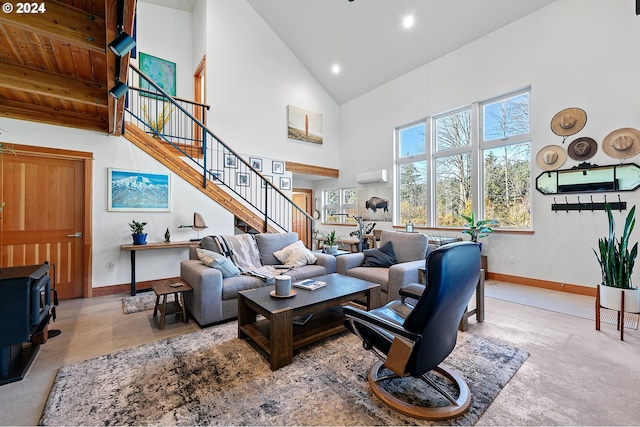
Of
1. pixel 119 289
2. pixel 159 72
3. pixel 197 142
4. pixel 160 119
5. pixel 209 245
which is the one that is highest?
pixel 159 72

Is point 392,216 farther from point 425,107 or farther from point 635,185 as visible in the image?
point 635,185

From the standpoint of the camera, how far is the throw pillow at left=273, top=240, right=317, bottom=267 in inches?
150

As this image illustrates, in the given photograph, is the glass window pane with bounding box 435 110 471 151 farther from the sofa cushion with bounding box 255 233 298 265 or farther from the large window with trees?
the sofa cushion with bounding box 255 233 298 265

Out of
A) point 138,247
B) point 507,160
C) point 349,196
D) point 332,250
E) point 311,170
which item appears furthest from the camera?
point 349,196

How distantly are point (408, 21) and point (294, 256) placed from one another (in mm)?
5047

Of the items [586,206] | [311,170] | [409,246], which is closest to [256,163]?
[311,170]

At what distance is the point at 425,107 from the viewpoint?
6.12m

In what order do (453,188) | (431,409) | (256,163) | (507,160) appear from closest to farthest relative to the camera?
(431,409)
(507,160)
(453,188)
(256,163)

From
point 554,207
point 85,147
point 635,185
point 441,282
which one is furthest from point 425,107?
point 85,147

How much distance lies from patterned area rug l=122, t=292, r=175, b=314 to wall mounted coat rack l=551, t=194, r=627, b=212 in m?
5.91

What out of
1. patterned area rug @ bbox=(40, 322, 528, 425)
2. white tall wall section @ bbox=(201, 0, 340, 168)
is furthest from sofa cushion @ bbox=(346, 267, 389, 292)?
white tall wall section @ bbox=(201, 0, 340, 168)

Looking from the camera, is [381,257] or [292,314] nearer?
[292,314]

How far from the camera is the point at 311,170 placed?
25.2 feet

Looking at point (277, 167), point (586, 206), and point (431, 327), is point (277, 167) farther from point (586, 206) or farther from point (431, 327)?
point (431, 327)
